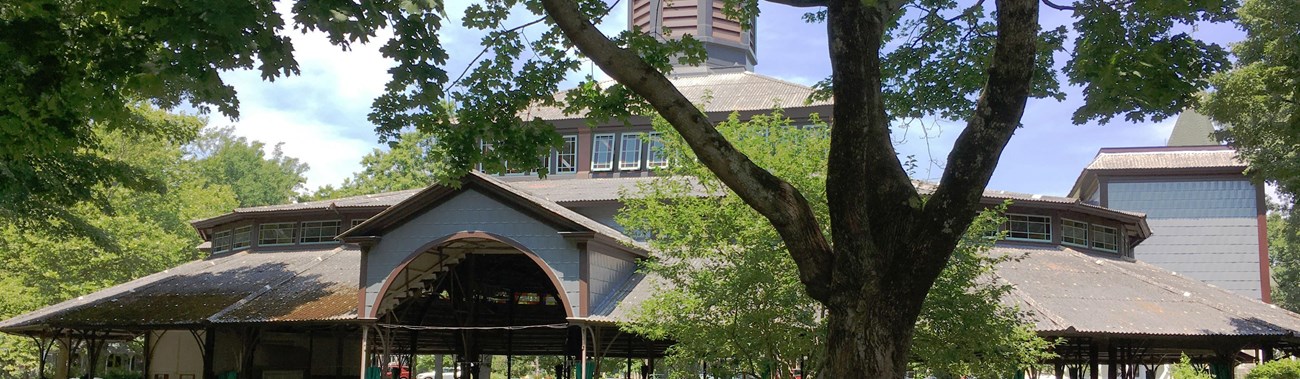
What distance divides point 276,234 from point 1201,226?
31318 mm

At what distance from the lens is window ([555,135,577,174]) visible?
32812 mm

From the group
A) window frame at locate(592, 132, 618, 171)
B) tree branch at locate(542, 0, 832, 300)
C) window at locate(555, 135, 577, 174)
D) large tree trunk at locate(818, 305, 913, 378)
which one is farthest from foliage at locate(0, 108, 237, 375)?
large tree trunk at locate(818, 305, 913, 378)

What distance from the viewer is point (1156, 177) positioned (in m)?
39.6

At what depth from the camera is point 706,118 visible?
770 cm

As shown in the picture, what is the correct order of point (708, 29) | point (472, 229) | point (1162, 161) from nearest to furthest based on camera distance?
A: point (472, 229) → point (708, 29) → point (1162, 161)

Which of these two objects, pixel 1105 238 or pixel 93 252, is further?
pixel 93 252

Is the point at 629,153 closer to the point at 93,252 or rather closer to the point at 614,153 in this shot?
the point at 614,153

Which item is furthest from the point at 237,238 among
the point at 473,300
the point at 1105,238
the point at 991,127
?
the point at 991,127

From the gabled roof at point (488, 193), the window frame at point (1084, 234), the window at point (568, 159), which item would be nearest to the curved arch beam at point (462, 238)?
the gabled roof at point (488, 193)

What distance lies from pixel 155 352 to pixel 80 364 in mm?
18722

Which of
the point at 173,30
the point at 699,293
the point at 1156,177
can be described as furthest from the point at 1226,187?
the point at 173,30

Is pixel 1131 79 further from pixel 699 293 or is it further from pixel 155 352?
pixel 155 352

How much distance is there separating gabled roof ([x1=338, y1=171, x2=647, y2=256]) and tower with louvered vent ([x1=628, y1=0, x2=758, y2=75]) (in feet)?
47.7

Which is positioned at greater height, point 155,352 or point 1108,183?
point 1108,183
